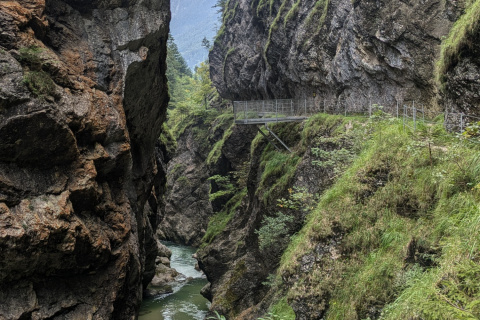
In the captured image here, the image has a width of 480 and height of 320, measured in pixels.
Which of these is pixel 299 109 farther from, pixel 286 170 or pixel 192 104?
pixel 192 104

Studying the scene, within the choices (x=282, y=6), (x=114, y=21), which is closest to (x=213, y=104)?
(x=282, y=6)

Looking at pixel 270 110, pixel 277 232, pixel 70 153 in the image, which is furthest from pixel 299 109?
pixel 70 153

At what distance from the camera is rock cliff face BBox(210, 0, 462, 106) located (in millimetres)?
16547

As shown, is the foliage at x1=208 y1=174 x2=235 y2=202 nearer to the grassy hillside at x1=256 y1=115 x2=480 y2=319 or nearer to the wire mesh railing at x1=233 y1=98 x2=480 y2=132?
the wire mesh railing at x1=233 y1=98 x2=480 y2=132

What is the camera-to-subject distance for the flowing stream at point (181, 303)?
2283 cm

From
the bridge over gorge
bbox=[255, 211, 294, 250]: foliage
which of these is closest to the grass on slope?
bbox=[255, 211, 294, 250]: foliage

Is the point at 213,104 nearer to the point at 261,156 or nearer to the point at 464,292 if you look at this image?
the point at 261,156

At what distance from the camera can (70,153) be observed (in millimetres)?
11867

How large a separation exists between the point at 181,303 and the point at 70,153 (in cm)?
1673

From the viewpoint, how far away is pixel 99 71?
14.7 metres

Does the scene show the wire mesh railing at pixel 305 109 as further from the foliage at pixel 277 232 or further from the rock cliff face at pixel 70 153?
the rock cliff face at pixel 70 153

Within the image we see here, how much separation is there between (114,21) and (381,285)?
14.3 meters

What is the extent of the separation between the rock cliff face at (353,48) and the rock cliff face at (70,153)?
33.5ft

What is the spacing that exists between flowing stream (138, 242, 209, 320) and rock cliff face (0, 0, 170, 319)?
6.94 metres
